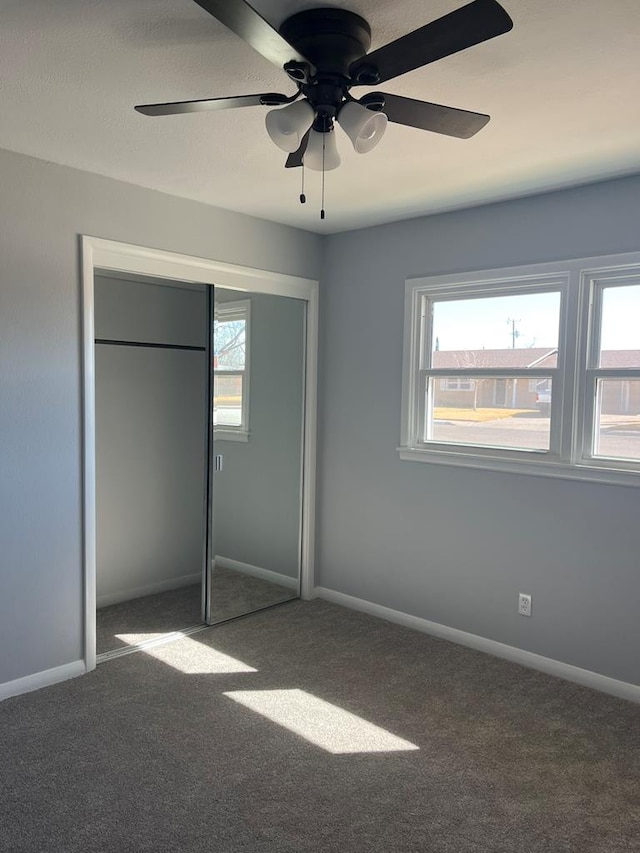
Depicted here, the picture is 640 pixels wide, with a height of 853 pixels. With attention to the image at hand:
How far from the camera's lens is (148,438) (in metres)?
4.54

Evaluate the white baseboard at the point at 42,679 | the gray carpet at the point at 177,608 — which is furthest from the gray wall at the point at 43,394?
the gray carpet at the point at 177,608

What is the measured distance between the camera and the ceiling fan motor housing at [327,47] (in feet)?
5.64

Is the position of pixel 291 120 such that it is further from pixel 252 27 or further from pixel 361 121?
pixel 252 27

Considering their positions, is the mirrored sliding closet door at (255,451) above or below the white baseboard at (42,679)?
above

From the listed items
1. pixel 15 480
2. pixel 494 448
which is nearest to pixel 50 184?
pixel 15 480

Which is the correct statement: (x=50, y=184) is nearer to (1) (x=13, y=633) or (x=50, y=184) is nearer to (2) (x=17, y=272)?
(2) (x=17, y=272)

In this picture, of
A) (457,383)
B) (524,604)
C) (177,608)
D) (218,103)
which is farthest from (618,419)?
(177,608)

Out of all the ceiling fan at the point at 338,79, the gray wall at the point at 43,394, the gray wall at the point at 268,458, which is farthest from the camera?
the gray wall at the point at 268,458

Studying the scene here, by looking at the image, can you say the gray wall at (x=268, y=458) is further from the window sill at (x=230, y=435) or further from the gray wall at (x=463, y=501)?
the gray wall at (x=463, y=501)

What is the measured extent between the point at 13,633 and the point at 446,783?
2.07 meters

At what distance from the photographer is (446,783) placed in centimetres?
247

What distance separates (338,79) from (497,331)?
2.23 metres

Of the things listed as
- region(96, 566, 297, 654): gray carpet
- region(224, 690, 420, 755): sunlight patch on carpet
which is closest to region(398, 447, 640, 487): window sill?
region(96, 566, 297, 654): gray carpet

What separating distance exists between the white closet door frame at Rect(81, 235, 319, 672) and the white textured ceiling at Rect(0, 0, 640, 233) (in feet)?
1.24
